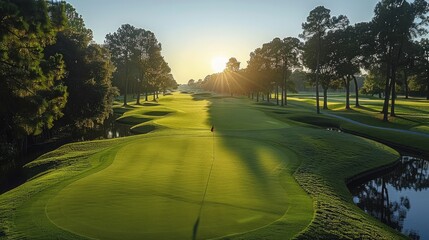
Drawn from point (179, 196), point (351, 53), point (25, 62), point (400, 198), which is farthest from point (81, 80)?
point (351, 53)

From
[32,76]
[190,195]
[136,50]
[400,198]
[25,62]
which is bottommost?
[400,198]

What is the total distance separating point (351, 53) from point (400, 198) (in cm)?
4986

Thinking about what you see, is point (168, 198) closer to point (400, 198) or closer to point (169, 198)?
point (169, 198)

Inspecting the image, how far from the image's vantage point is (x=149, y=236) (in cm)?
1052

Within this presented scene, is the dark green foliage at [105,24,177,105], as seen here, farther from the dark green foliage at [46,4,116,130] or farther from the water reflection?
the water reflection

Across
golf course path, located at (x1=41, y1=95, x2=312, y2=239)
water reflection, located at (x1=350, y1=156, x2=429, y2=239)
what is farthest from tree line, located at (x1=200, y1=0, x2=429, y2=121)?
golf course path, located at (x1=41, y1=95, x2=312, y2=239)

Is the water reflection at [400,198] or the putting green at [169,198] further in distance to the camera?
the water reflection at [400,198]

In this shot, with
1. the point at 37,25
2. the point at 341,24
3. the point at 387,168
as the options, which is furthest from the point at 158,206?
the point at 341,24

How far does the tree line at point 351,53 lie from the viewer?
1813 inches

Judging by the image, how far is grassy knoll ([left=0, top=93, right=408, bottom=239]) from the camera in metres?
11.4

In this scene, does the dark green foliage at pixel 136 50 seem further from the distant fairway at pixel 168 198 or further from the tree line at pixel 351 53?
the distant fairway at pixel 168 198

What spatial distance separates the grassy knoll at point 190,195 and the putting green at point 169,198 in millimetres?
40

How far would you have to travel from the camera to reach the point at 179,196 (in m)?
14.2

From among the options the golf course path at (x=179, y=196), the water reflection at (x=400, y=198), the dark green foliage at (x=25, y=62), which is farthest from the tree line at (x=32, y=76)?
the water reflection at (x=400, y=198)
